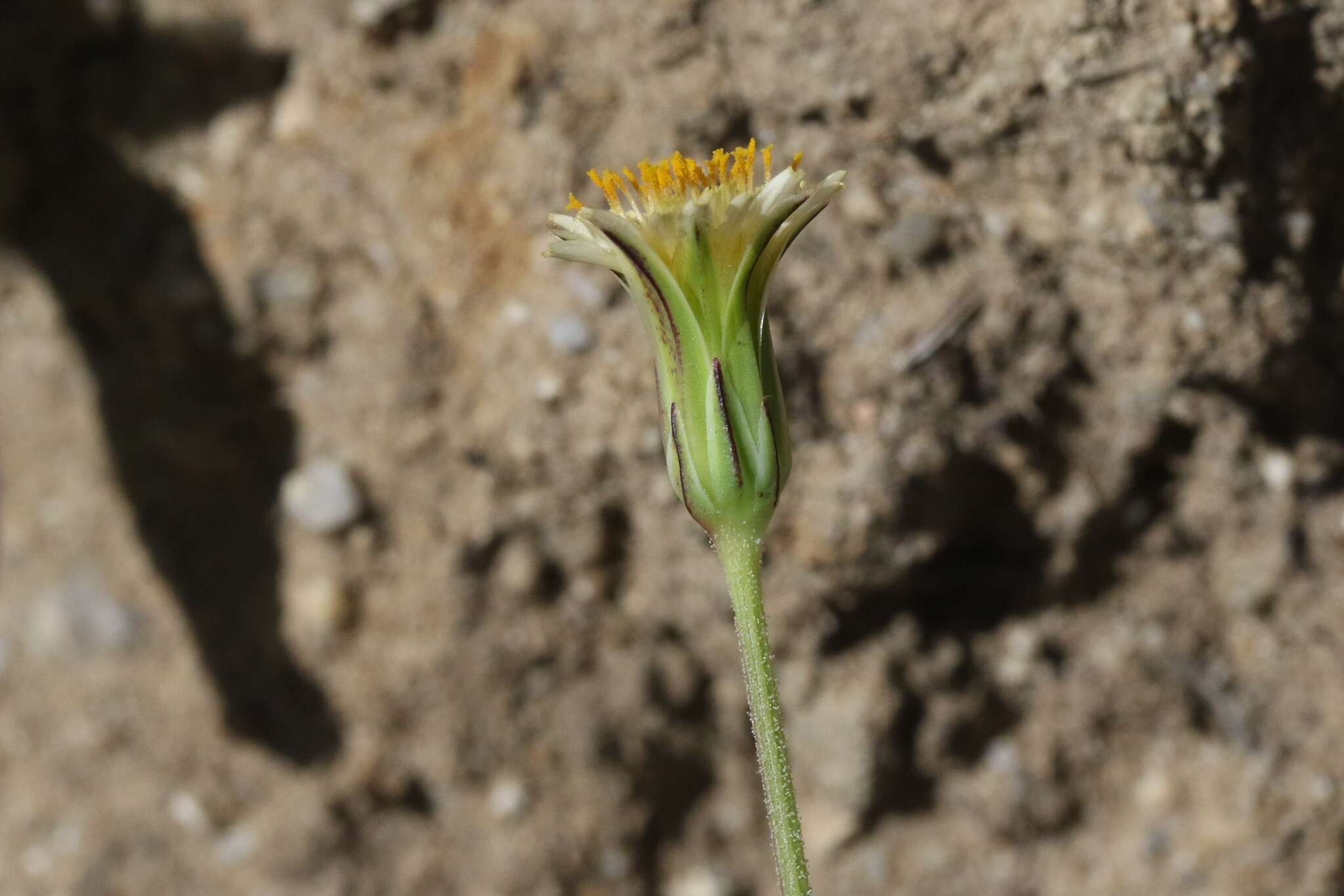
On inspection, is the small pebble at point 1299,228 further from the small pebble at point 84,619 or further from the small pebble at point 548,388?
the small pebble at point 84,619

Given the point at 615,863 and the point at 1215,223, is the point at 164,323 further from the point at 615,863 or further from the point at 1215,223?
Answer: the point at 1215,223

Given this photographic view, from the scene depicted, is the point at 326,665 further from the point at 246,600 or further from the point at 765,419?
the point at 765,419

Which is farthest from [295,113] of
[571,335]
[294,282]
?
[571,335]

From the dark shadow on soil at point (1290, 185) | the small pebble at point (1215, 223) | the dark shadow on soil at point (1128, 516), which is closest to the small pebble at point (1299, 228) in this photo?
the dark shadow on soil at point (1290, 185)

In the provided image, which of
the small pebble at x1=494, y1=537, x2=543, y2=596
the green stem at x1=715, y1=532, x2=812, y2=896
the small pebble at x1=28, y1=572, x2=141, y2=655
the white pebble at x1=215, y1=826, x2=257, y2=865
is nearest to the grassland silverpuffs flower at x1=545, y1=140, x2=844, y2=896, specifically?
the green stem at x1=715, y1=532, x2=812, y2=896

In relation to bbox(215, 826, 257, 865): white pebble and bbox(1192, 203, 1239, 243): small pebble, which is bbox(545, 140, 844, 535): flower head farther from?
bbox(215, 826, 257, 865): white pebble

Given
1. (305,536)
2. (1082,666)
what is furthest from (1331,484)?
(305,536)
